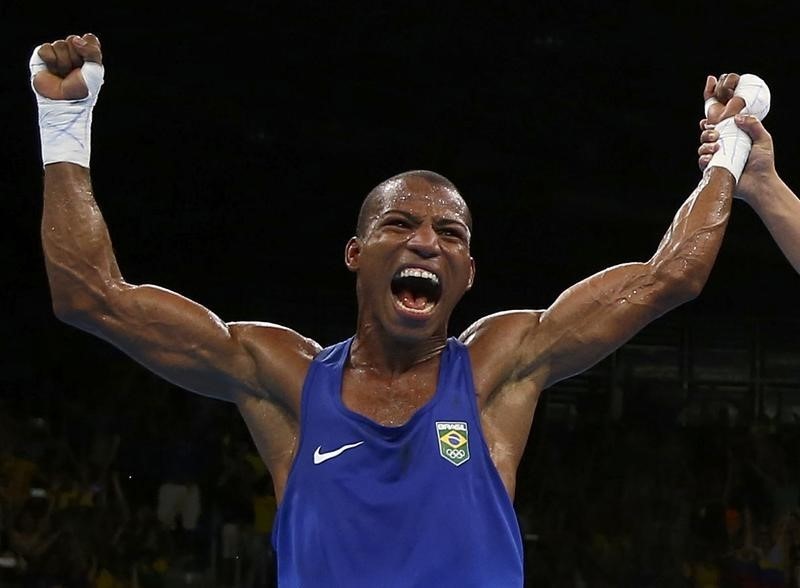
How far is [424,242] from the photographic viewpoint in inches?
102

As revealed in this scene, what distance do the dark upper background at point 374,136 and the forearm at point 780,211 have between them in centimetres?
476

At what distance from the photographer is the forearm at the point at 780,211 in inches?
123

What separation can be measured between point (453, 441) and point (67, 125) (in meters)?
1.05

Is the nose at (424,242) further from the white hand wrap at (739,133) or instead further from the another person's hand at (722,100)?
the another person's hand at (722,100)

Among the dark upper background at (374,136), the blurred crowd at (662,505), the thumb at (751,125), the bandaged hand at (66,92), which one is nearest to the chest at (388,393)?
the bandaged hand at (66,92)

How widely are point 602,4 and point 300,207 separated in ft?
8.04

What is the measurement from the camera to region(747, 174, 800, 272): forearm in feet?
10.3

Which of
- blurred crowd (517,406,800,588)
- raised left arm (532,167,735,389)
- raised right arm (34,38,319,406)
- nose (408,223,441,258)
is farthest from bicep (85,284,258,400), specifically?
blurred crowd (517,406,800,588)

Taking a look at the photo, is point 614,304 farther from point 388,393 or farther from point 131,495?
point 131,495

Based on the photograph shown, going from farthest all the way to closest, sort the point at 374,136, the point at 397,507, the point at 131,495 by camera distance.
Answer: the point at 374,136 → the point at 131,495 → the point at 397,507

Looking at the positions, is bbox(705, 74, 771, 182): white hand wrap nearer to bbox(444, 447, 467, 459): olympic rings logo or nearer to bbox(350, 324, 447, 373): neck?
bbox(350, 324, 447, 373): neck

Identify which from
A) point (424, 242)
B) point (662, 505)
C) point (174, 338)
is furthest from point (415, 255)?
point (662, 505)

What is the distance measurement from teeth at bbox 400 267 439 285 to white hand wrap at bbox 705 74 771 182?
76cm

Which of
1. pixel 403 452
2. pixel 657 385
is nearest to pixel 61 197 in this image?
pixel 403 452
